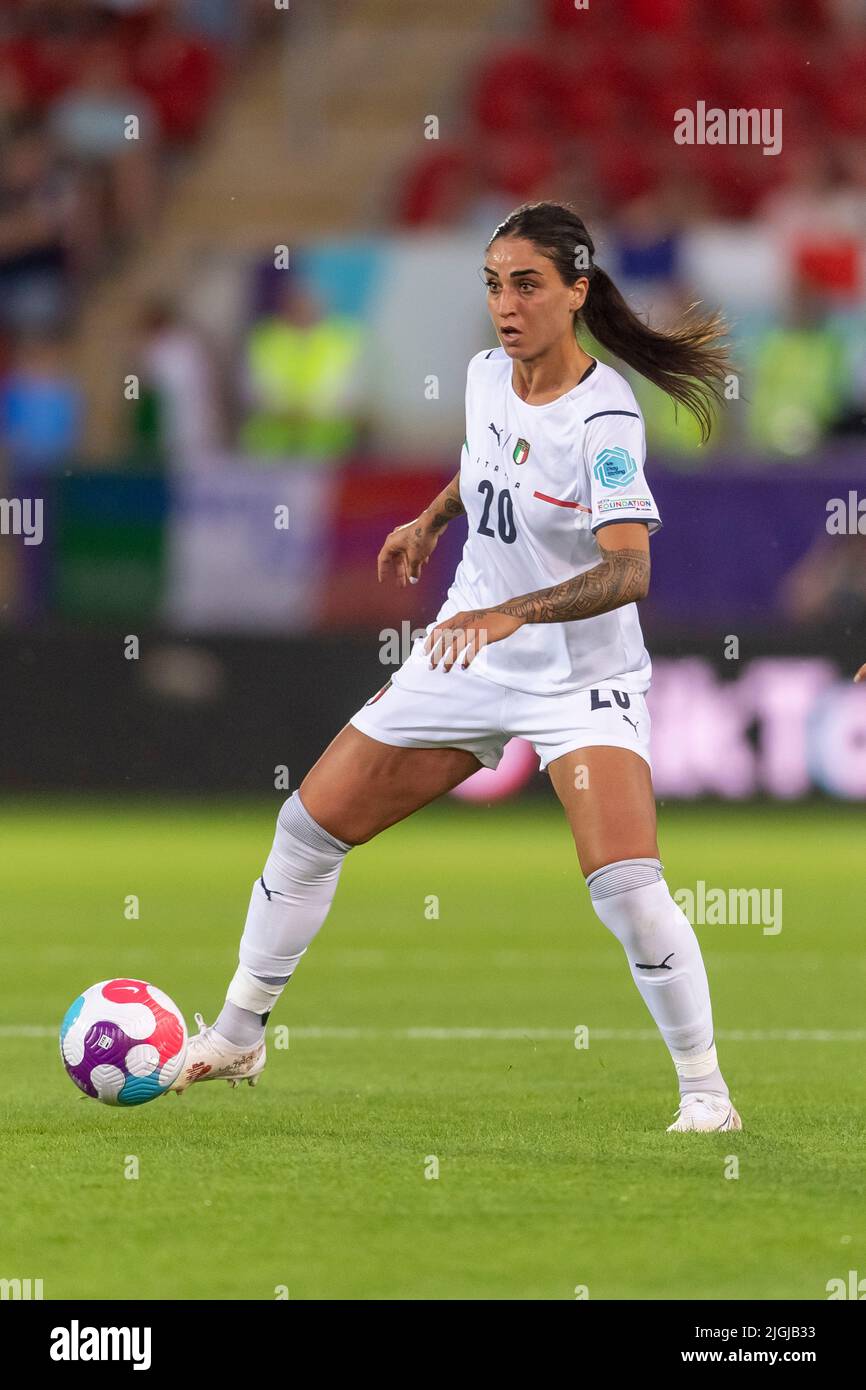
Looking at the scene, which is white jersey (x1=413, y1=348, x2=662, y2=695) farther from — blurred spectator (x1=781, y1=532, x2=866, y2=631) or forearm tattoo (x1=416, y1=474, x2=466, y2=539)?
blurred spectator (x1=781, y1=532, x2=866, y2=631)

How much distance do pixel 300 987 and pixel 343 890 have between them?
3276 millimetres

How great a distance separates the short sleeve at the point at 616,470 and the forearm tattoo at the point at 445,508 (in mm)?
752

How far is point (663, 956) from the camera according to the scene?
6.29m

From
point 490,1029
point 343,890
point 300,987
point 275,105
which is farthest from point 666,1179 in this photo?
point 275,105

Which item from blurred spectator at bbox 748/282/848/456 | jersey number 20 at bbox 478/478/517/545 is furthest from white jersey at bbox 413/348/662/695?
blurred spectator at bbox 748/282/848/456

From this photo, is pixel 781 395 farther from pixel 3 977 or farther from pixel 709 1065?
pixel 709 1065

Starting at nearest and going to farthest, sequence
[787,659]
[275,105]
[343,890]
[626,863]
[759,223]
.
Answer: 1. [626,863]
2. [343,890]
3. [787,659]
4. [759,223]
5. [275,105]

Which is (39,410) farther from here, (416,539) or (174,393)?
(416,539)

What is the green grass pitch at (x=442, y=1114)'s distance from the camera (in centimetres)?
493

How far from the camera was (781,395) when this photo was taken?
1727 cm

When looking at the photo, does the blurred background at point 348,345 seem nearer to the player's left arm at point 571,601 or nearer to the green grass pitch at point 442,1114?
the green grass pitch at point 442,1114

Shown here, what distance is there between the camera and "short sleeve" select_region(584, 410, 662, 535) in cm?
621

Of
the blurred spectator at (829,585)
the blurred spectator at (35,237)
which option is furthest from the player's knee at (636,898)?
the blurred spectator at (35,237)

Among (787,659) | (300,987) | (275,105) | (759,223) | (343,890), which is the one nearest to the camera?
(300,987)
